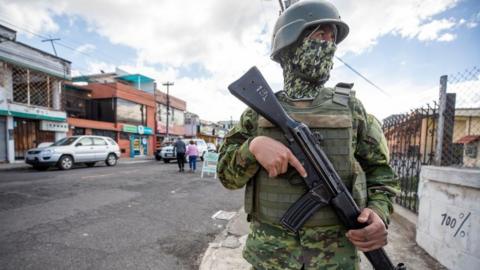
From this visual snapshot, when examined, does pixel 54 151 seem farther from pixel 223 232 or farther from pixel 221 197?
pixel 223 232

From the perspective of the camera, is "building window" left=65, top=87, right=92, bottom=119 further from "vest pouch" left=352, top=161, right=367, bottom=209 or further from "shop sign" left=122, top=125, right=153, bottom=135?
"vest pouch" left=352, top=161, right=367, bottom=209

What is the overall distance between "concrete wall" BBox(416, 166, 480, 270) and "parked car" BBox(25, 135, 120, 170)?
11273 millimetres

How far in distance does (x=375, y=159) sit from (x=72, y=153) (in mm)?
11390

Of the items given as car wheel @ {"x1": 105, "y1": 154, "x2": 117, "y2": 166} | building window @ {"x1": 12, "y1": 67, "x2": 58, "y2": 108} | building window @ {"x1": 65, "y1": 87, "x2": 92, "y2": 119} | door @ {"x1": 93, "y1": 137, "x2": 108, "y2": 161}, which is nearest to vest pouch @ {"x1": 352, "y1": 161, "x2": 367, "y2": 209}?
door @ {"x1": 93, "y1": 137, "x2": 108, "y2": 161}

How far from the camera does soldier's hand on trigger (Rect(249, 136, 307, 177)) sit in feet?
3.16

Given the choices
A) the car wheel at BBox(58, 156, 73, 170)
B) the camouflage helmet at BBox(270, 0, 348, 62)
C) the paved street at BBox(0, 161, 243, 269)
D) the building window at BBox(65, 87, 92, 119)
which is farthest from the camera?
the building window at BBox(65, 87, 92, 119)

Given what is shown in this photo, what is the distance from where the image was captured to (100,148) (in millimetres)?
10875

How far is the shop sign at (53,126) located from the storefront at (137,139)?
4975 mm

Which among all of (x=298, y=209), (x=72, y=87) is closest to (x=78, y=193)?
(x=298, y=209)

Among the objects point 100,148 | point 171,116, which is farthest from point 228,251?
point 171,116

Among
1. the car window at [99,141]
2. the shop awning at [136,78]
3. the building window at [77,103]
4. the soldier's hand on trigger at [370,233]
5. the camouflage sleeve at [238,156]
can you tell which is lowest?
the car window at [99,141]

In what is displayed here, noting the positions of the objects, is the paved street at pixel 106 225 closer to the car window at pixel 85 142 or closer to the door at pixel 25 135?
the car window at pixel 85 142

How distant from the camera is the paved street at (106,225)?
2.44 meters

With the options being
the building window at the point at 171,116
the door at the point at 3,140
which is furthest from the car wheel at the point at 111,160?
the building window at the point at 171,116
